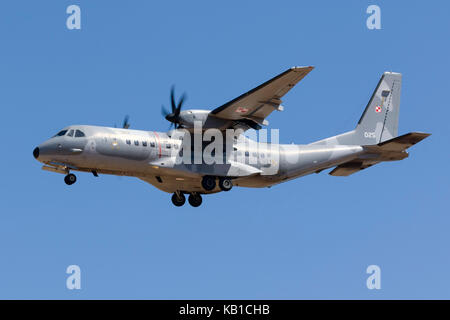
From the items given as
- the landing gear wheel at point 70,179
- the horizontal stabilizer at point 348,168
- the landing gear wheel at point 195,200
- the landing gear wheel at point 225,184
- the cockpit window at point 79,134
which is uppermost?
the cockpit window at point 79,134

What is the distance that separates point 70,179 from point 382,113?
11.9 metres

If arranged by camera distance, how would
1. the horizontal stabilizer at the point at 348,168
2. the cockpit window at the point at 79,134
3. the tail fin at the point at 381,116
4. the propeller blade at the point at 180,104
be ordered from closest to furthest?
1. the cockpit window at the point at 79,134
2. the propeller blade at the point at 180,104
3. the horizontal stabilizer at the point at 348,168
4. the tail fin at the point at 381,116

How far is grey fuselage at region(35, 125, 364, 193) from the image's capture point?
2428cm

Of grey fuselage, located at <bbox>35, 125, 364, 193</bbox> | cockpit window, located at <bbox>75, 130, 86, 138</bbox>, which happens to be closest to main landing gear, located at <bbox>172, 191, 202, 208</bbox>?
A: grey fuselage, located at <bbox>35, 125, 364, 193</bbox>

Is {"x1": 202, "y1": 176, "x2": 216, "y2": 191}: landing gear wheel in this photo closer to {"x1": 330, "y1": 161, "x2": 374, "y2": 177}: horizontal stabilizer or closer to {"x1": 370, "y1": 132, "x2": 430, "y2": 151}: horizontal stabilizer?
{"x1": 330, "y1": 161, "x2": 374, "y2": 177}: horizontal stabilizer

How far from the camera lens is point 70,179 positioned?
79.5 feet

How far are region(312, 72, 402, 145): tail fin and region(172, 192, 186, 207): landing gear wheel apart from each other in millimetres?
6056

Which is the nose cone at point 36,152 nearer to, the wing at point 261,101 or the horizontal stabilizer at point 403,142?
the wing at point 261,101

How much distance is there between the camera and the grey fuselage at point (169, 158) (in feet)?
79.7

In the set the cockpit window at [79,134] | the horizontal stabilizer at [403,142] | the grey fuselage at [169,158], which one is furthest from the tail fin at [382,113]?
the cockpit window at [79,134]

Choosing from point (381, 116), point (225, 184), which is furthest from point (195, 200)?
point (381, 116)

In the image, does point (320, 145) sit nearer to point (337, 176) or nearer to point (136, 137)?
point (337, 176)
